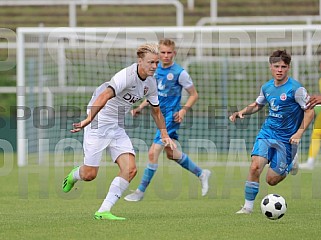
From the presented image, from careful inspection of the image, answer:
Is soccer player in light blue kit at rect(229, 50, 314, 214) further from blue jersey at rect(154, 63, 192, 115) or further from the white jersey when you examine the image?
blue jersey at rect(154, 63, 192, 115)

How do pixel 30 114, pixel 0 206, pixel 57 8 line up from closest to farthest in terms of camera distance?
pixel 0 206, pixel 30 114, pixel 57 8

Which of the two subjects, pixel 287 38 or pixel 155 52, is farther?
pixel 287 38

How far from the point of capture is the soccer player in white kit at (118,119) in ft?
26.4

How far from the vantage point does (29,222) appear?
7.85m

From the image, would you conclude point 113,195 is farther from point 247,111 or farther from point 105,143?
point 247,111

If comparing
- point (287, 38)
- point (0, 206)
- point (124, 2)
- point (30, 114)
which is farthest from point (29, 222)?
point (124, 2)

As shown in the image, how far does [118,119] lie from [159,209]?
4.34 ft

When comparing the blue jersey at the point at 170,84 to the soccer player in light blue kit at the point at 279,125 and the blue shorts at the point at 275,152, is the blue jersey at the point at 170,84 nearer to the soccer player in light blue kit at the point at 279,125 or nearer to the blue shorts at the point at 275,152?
the soccer player in light blue kit at the point at 279,125

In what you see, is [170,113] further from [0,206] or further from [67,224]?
[67,224]

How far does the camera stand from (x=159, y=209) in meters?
9.30

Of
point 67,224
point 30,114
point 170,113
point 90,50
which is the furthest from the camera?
point 90,50

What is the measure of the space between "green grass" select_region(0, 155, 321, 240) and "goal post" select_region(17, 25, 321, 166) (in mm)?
1877

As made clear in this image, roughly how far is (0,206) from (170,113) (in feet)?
9.33

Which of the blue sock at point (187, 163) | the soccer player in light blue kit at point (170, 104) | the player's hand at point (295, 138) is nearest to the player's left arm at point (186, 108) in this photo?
the soccer player in light blue kit at point (170, 104)
